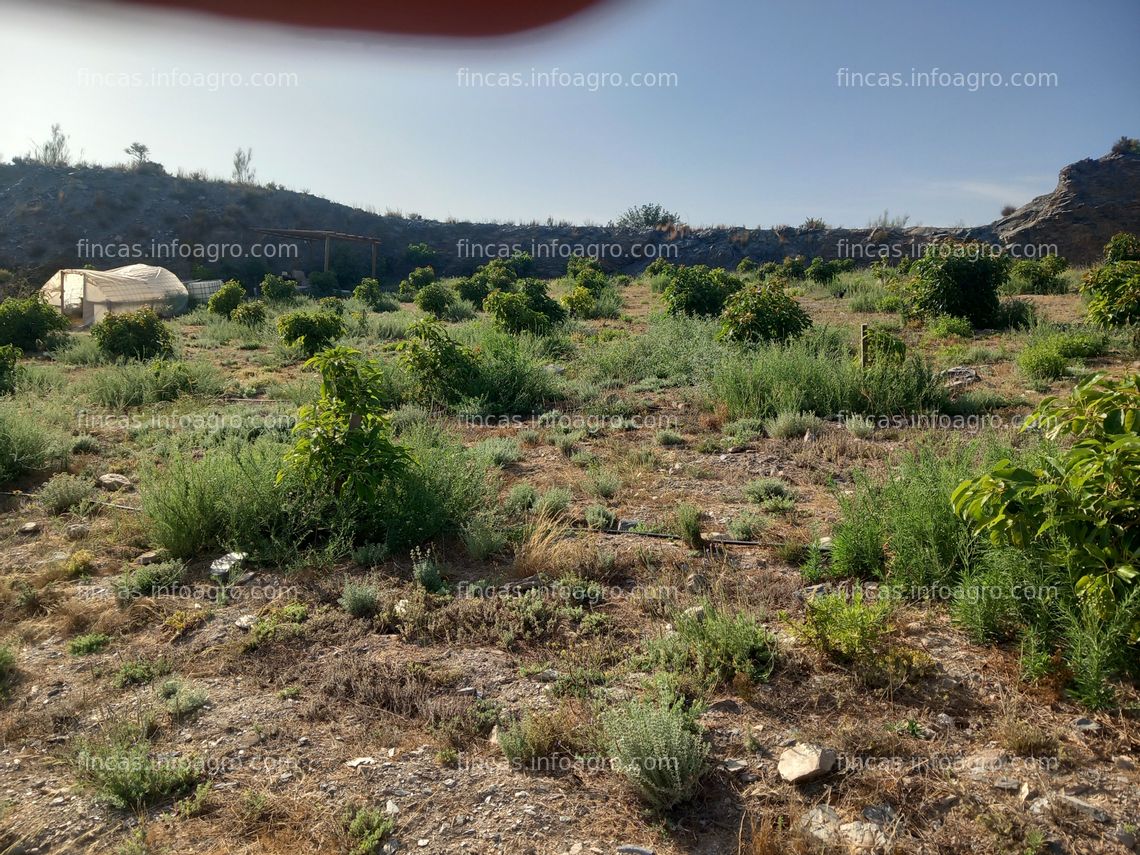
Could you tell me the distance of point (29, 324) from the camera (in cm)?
1384

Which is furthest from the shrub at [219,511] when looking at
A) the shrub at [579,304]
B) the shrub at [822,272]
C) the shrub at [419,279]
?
the shrub at [419,279]

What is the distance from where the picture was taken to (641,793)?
2650mm

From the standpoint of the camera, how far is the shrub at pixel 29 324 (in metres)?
13.6

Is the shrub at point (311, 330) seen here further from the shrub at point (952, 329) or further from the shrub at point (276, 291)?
the shrub at point (952, 329)

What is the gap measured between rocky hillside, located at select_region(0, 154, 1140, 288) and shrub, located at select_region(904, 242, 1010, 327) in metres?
18.0

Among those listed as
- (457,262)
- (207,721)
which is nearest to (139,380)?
(207,721)

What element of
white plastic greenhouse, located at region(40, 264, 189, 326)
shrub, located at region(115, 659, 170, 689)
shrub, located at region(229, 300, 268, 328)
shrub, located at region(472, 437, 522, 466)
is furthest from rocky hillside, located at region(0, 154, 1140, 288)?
shrub, located at region(115, 659, 170, 689)

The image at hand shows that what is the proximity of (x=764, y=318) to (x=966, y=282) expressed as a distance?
5143mm

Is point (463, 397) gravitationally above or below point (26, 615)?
above

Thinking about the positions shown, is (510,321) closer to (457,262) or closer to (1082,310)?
(1082,310)

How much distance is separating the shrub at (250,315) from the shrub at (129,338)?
160 inches

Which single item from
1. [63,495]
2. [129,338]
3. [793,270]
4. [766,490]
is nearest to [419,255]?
[793,270]

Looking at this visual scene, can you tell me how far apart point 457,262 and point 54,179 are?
1954 cm

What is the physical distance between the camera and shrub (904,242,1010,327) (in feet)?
43.0
